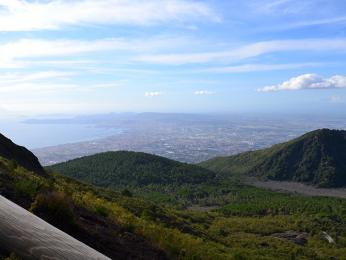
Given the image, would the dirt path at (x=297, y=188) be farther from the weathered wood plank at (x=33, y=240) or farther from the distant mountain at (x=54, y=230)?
the weathered wood plank at (x=33, y=240)

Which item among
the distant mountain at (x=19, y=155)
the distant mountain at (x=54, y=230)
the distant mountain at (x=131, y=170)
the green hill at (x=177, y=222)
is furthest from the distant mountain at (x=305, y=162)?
the distant mountain at (x=54, y=230)

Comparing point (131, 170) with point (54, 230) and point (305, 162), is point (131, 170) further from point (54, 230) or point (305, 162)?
point (54, 230)

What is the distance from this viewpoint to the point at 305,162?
145500mm

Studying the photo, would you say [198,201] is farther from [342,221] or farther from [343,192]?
[343,192]

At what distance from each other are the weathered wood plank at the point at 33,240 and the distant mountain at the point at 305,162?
136m

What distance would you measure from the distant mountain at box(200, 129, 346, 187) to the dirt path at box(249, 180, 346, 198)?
15.0 ft

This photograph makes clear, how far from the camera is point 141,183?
110 meters

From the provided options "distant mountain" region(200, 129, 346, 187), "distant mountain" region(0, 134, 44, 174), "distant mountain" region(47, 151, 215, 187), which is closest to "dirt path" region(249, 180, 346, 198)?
"distant mountain" region(200, 129, 346, 187)

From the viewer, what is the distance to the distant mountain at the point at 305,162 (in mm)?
138250

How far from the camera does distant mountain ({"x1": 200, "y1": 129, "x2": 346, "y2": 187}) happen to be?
454 feet

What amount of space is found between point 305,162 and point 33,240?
150m

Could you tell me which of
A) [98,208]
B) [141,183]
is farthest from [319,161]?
[98,208]

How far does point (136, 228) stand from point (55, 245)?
727cm

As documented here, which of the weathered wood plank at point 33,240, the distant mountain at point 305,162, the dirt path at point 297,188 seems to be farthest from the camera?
the distant mountain at point 305,162
